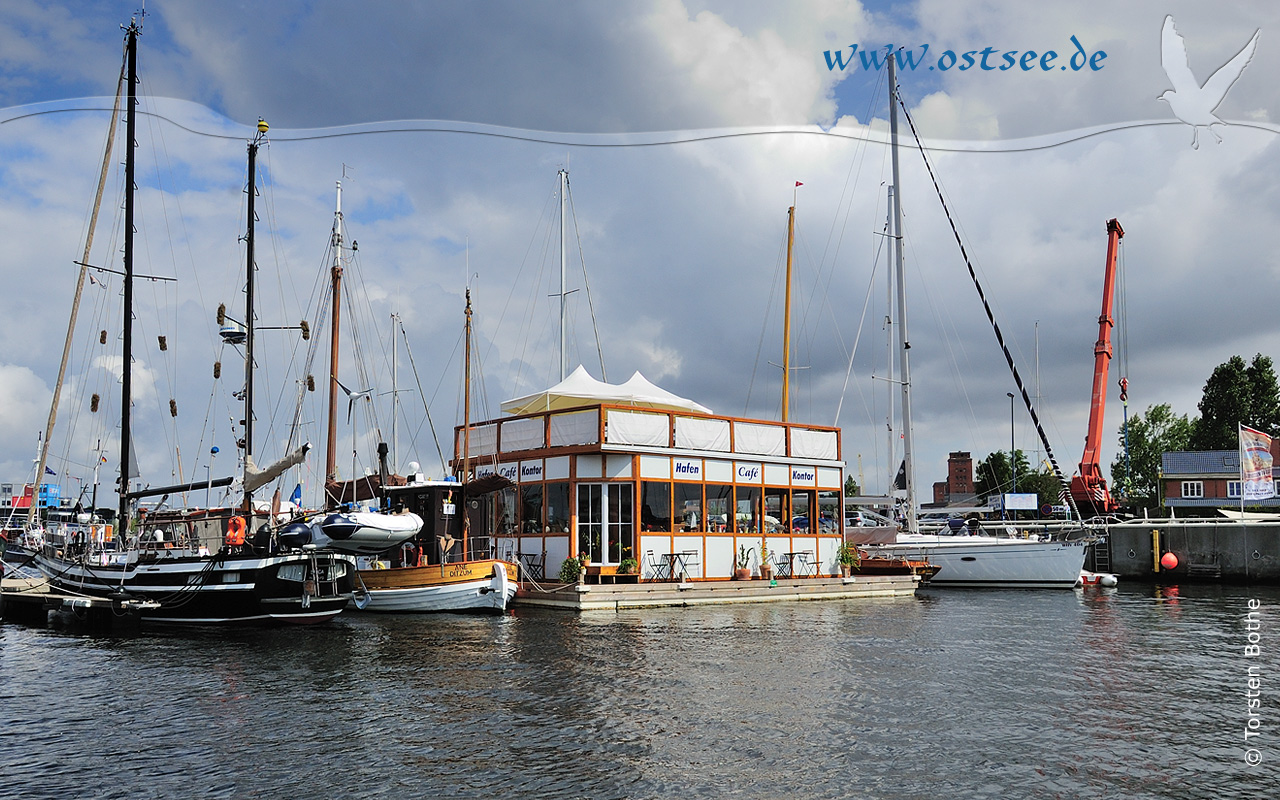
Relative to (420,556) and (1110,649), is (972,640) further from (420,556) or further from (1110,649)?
(420,556)

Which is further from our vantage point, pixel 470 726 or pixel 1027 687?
pixel 1027 687

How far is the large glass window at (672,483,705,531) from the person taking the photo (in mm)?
30906

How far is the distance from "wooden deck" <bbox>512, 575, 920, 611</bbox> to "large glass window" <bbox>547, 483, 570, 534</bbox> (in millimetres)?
1960

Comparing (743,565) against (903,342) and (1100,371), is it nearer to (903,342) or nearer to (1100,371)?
(903,342)

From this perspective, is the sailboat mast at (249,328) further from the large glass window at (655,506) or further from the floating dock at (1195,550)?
the floating dock at (1195,550)

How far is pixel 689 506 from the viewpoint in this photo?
31.3m

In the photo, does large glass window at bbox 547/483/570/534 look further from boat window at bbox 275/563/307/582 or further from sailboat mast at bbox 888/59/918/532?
sailboat mast at bbox 888/59/918/532

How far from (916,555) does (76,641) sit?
3137 centimetres

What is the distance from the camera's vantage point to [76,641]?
23109 millimetres

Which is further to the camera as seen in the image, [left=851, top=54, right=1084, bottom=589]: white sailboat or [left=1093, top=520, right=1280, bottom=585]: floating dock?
[left=1093, top=520, right=1280, bottom=585]: floating dock

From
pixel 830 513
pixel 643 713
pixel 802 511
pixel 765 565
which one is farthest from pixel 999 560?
pixel 643 713

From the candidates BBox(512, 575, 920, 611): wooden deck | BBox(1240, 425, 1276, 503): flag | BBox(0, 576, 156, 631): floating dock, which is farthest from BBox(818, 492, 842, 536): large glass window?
BBox(1240, 425, 1276, 503): flag

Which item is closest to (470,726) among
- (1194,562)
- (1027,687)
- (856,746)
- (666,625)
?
Answer: (856,746)

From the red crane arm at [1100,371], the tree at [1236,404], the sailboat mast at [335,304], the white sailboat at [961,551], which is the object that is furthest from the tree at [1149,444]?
the sailboat mast at [335,304]
